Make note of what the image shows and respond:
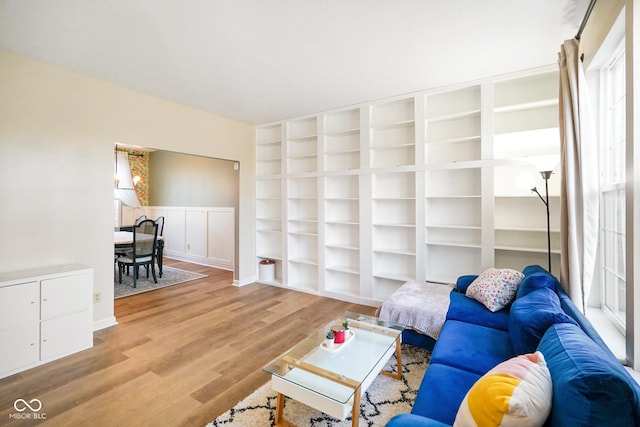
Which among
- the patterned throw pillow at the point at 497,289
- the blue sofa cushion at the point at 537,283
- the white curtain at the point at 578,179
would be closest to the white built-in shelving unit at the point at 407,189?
the white curtain at the point at 578,179

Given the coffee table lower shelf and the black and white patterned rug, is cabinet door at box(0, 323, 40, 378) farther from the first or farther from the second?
the coffee table lower shelf

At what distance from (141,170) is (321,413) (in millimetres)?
7606

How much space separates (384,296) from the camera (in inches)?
155

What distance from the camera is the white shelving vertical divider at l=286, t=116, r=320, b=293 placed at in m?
4.62

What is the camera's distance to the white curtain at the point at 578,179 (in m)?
1.92

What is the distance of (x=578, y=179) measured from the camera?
2.01m

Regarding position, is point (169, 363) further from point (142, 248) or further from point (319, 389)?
point (142, 248)

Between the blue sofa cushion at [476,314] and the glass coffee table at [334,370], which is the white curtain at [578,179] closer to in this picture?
the blue sofa cushion at [476,314]

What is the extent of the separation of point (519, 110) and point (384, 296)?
269cm

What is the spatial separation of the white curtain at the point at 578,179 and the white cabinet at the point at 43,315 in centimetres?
397

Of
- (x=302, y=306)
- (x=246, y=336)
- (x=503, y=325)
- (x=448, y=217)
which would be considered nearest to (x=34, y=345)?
(x=246, y=336)

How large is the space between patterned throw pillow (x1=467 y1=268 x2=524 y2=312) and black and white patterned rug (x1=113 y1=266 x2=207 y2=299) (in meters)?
4.40

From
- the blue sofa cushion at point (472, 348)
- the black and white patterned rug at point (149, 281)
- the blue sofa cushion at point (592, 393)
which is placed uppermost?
the blue sofa cushion at point (592, 393)

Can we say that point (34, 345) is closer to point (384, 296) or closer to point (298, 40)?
point (298, 40)
